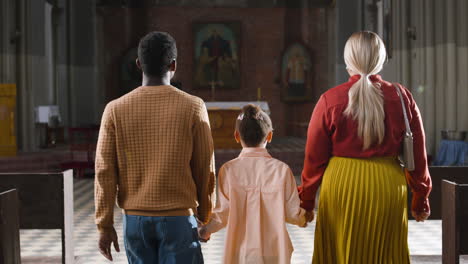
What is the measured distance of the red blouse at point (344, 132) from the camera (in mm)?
2893

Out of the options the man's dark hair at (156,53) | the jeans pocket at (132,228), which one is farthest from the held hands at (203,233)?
the man's dark hair at (156,53)

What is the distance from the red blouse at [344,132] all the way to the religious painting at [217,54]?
16667 millimetres

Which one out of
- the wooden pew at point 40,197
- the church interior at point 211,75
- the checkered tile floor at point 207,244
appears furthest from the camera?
the church interior at point 211,75

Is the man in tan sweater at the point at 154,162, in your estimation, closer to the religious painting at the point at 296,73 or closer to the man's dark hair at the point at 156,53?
the man's dark hair at the point at 156,53

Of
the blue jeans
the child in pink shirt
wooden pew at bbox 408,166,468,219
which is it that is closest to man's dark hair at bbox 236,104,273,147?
the child in pink shirt

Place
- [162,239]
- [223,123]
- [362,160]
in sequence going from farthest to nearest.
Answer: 1. [223,123]
2. [362,160]
3. [162,239]

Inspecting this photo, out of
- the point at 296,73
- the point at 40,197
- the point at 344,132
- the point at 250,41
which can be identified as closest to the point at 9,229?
the point at 40,197

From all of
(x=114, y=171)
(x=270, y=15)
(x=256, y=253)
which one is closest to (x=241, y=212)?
(x=256, y=253)

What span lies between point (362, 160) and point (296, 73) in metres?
16.7

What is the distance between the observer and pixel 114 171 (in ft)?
8.50

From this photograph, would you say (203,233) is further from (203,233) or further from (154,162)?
(154,162)

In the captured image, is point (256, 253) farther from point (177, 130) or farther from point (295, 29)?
point (295, 29)

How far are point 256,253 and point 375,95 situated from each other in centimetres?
99

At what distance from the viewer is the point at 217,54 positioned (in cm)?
1955
